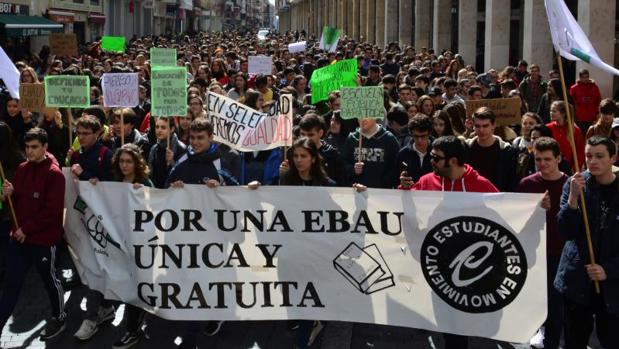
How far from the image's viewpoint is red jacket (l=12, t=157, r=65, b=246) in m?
6.23

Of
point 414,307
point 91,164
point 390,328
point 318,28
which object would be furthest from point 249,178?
point 318,28

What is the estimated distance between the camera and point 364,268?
5.98 m

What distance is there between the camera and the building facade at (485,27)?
16.8m

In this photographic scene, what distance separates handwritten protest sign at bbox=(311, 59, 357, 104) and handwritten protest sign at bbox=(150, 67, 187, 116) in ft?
9.79

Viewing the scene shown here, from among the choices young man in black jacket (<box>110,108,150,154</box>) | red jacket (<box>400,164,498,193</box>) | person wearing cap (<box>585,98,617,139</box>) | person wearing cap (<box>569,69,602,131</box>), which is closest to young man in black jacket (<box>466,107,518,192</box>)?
red jacket (<box>400,164,498,193</box>)

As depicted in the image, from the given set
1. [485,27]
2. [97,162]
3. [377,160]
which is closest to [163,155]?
[97,162]

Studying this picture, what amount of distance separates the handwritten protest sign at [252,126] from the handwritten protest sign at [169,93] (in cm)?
58

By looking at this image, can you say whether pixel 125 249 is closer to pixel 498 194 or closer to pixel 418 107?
pixel 498 194

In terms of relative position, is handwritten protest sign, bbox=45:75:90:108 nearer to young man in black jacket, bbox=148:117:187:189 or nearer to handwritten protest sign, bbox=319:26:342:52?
young man in black jacket, bbox=148:117:187:189

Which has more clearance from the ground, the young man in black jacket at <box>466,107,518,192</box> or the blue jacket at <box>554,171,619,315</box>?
the young man in black jacket at <box>466,107,518,192</box>

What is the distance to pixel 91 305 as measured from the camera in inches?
285

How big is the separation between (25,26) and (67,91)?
2538cm

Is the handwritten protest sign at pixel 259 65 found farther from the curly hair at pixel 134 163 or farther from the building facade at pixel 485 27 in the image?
the curly hair at pixel 134 163

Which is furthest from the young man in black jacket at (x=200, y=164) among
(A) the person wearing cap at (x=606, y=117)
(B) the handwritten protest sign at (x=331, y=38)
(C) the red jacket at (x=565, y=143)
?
A: (B) the handwritten protest sign at (x=331, y=38)
